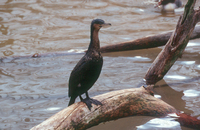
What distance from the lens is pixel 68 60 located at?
18.7ft

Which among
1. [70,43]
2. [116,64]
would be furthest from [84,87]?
[70,43]

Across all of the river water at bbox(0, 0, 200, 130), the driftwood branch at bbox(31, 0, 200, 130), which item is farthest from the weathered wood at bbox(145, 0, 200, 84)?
the river water at bbox(0, 0, 200, 130)

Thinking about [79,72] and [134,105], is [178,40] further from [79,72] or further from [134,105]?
[79,72]

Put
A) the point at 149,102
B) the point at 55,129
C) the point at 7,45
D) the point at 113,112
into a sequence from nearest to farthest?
the point at 55,129
the point at 113,112
the point at 149,102
the point at 7,45

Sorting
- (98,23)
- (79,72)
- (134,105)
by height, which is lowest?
(134,105)

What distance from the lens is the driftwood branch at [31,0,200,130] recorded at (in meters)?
2.73

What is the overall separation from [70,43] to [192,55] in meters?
2.69

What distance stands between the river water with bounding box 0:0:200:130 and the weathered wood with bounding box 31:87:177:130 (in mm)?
166

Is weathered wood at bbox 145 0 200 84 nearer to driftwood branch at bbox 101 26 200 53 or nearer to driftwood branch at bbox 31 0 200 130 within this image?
driftwood branch at bbox 31 0 200 130

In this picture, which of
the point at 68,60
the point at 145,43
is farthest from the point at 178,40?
the point at 68,60

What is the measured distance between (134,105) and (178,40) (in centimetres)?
121

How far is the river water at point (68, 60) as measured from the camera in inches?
151

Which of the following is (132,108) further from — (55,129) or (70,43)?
(70,43)

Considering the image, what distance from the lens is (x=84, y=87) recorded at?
2818mm
